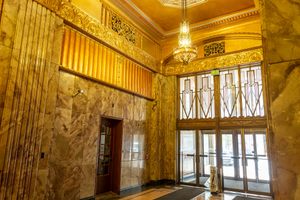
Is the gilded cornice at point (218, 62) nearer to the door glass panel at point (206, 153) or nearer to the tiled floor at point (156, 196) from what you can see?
the door glass panel at point (206, 153)

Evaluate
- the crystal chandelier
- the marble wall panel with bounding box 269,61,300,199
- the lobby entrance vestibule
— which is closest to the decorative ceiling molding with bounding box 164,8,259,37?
the lobby entrance vestibule

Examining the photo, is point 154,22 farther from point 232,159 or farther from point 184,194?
point 184,194

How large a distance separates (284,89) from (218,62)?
22.3 feet

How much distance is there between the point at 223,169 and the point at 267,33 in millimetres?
6632

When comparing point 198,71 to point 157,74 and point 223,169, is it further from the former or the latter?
point 223,169

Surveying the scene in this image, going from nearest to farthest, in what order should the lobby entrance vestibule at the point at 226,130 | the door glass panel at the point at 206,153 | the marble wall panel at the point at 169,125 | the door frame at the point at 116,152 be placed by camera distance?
1. the door frame at the point at 116,152
2. the lobby entrance vestibule at the point at 226,130
3. the door glass panel at the point at 206,153
4. the marble wall panel at the point at 169,125

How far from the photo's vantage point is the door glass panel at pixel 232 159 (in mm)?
6984

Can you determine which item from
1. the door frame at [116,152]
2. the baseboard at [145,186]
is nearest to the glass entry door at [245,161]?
the baseboard at [145,186]

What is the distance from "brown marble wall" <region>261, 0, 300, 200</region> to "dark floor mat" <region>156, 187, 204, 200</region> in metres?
5.28

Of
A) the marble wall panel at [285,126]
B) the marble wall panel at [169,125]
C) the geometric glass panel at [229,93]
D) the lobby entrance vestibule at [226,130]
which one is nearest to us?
the marble wall panel at [285,126]

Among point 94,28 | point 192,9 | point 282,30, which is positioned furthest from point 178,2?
point 282,30

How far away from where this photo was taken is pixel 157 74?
8523 millimetres

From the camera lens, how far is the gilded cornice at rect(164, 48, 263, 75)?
23.3 feet

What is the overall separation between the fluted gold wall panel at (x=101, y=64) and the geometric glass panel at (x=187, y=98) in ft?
4.38
